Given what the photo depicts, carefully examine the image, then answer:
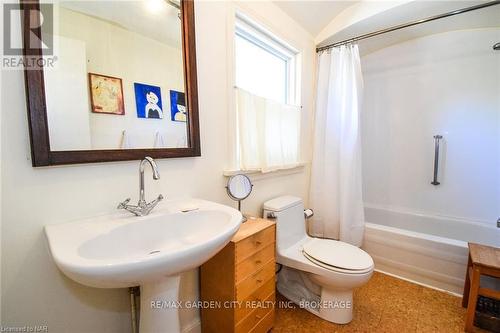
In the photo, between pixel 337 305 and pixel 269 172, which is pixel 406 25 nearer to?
pixel 269 172

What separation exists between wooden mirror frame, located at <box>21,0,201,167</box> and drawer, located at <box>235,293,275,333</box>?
2.90 ft

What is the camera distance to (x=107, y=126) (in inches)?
35.7

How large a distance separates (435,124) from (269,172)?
193 cm

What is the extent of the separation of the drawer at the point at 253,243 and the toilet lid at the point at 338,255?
13.5 inches

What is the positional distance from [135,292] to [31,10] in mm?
1075

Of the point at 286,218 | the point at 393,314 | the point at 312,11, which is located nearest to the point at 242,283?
the point at 286,218

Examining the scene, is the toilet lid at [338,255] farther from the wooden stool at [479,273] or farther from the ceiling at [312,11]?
the ceiling at [312,11]

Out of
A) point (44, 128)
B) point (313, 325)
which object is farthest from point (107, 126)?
point (313, 325)

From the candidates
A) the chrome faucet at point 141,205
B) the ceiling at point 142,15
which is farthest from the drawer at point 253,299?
the ceiling at point 142,15

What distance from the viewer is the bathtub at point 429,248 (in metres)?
1.64

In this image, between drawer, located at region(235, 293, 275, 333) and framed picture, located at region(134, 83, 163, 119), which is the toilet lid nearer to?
drawer, located at region(235, 293, 275, 333)

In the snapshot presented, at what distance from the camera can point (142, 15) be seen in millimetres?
1011

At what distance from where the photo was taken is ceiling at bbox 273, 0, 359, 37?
1654 millimetres

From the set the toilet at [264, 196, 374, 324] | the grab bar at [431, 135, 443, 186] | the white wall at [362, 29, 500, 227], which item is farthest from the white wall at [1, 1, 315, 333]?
the grab bar at [431, 135, 443, 186]
